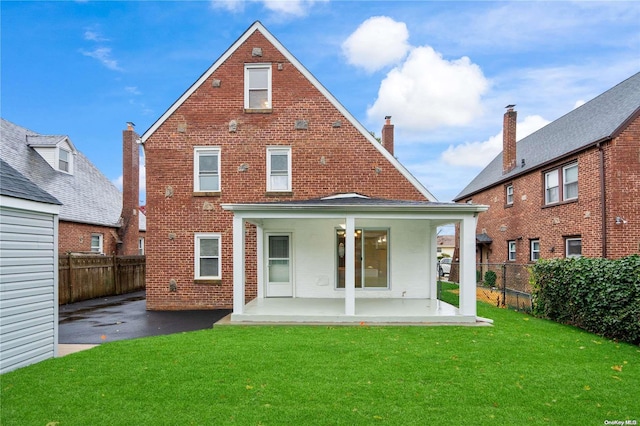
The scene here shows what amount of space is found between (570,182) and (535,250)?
3639mm

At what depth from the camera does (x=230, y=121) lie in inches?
445

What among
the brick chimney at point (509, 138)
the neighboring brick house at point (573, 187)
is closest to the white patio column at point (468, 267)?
the neighboring brick house at point (573, 187)

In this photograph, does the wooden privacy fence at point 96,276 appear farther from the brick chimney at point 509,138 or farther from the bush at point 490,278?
the brick chimney at point 509,138

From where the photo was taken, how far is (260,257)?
10039 millimetres

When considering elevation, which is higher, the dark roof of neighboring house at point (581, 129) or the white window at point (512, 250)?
the dark roof of neighboring house at point (581, 129)

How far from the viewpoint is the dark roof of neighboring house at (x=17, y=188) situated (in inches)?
207

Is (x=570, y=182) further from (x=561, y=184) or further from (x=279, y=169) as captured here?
(x=279, y=169)

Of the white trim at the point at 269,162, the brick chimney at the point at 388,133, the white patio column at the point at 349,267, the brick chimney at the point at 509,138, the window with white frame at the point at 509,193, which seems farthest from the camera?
the window with white frame at the point at 509,193

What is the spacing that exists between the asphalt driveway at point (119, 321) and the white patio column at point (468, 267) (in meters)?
6.23

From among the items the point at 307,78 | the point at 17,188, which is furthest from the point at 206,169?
the point at 17,188

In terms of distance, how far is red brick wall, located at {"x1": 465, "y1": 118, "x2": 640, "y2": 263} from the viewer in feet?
37.8

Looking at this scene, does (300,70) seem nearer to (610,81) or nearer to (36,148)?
(36,148)

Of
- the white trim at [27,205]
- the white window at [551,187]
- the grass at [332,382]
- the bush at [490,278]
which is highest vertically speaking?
the white window at [551,187]

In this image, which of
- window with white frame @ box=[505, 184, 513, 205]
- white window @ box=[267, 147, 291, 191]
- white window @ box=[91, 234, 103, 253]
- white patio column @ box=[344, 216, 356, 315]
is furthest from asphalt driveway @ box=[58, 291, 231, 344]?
window with white frame @ box=[505, 184, 513, 205]
